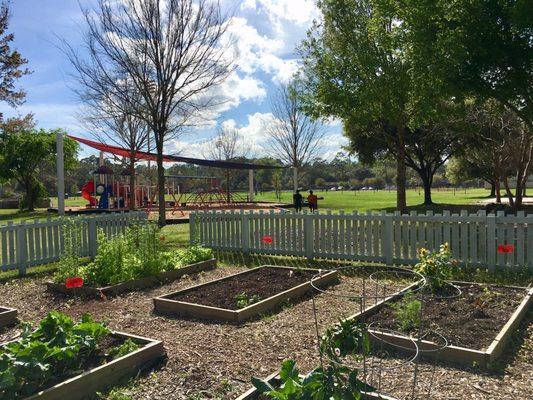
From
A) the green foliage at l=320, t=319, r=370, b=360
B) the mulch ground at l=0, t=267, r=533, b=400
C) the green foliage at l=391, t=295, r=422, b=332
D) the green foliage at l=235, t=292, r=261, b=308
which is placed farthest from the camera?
the green foliage at l=235, t=292, r=261, b=308

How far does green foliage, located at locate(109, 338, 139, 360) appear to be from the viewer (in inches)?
159

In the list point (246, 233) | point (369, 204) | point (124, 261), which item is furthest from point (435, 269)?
point (369, 204)

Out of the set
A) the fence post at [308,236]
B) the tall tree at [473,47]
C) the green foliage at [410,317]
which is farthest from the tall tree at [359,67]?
the green foliage at [410,317]

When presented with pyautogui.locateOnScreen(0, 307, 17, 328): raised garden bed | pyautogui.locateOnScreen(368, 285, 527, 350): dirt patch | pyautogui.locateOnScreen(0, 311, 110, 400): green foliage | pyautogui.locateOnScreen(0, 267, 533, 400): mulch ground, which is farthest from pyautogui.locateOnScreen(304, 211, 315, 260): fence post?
pyautogui.locateOnScreen(0, 311, 110, 400): green foliage

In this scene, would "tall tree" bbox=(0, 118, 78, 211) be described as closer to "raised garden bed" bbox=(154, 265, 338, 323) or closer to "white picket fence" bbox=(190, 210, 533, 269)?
"white picket fence" bbox=(190, 210, 533, 269)

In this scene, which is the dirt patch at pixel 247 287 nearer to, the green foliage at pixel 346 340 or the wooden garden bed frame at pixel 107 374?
the wooden garden bed frame at pixel 107 374

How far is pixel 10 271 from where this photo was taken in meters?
9.05

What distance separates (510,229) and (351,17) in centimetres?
1025

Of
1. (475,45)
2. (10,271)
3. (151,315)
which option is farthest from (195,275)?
(475,45)

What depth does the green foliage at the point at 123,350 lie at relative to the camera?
405 cm

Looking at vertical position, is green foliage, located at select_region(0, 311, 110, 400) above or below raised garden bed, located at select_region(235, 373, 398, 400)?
above

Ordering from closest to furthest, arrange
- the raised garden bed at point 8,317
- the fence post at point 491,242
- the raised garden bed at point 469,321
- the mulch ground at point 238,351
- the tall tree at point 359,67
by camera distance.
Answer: the mulch ground at point 238,351
the raised garden bed at point 469,321
the raised garden bed at point 8,317
the fence post at point 491,242
the tall tree at point 359,67

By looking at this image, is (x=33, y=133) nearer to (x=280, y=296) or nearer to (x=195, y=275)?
(x=195, y=275)

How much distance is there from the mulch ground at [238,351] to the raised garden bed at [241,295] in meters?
0.17
